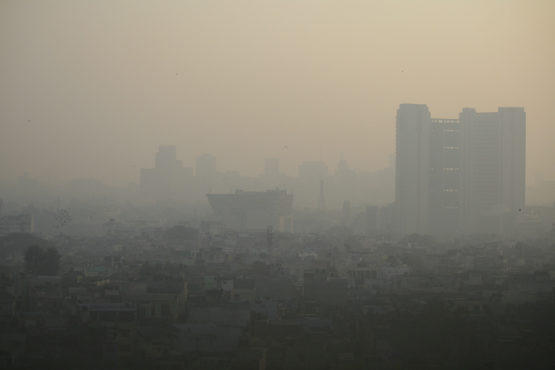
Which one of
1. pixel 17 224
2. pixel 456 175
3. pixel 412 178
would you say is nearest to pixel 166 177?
pixel 17 224

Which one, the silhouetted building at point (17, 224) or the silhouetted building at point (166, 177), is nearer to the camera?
the silhouetted building at point (17, 224)

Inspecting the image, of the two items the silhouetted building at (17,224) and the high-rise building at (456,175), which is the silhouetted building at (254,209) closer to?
the high-rise building at (456,175)

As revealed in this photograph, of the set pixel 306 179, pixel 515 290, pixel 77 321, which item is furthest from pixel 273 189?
pixel 77 321

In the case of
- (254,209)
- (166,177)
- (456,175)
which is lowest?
(254,209)

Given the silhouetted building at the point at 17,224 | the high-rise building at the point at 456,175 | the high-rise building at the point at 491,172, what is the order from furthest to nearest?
the high-rise building at the point at 456,175
the high-rise building at the point at 491,172
the silhouetted building at the point at 17,224

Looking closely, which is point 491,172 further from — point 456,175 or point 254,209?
point 254,209

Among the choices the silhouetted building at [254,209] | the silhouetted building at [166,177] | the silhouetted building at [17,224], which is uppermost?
the silhouetted building at [166,177]

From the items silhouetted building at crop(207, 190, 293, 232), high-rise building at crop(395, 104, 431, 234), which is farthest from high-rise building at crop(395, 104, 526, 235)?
silhouetted building at crop(207, 190, 293, 232)

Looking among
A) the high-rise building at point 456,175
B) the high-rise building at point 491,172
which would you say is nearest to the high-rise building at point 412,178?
the high-rise building at point 456,175
